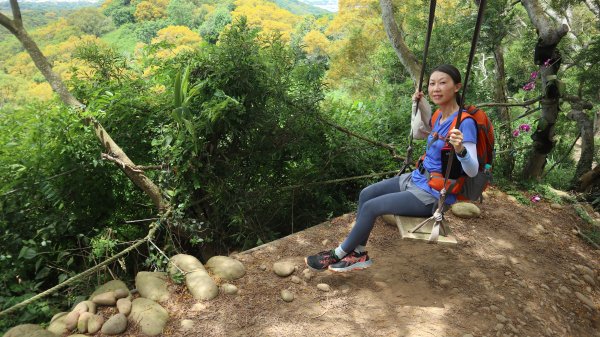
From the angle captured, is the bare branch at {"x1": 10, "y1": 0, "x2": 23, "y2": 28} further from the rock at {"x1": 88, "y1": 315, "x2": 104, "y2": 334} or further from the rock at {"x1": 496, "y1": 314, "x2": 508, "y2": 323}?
the rock at {"x1": 496, "y1": 314, "x2": 508, "y2": 323}

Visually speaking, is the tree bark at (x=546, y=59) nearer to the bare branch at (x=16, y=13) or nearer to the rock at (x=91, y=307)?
the rock at (x=91, y=307)

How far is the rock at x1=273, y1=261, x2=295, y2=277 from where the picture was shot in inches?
130

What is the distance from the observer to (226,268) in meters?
3.26

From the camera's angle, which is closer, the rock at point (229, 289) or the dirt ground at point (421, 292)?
the dirt ground at point (421, 292)

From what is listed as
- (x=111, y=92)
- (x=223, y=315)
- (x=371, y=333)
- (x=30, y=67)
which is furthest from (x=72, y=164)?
(x=30, y=67)

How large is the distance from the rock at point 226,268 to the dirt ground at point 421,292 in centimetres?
6

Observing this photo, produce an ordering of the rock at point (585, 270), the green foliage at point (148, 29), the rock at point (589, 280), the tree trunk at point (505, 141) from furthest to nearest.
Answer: the green foliage at point (148, 29) < the tree trunk at point (505, 141) < the rock at point (585, 270) < the rock at point (589, 280)

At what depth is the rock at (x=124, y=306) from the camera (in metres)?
2.67

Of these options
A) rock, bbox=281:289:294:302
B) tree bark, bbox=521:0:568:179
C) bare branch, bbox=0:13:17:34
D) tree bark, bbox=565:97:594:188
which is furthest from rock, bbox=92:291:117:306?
tree bark, bbox=565:97:594:188

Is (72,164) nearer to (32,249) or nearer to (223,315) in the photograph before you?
(32,249)

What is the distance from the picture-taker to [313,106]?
443 centimetres

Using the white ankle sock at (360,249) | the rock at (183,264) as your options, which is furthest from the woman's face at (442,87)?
the rock at (183,264)

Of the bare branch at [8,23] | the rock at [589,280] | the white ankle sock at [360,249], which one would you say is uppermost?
the bare branch at [8,23]

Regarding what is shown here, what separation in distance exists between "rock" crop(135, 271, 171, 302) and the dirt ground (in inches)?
4.2
